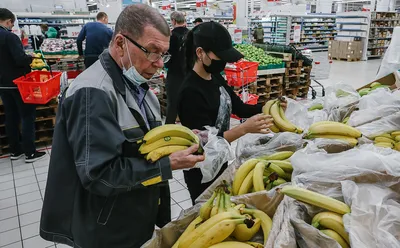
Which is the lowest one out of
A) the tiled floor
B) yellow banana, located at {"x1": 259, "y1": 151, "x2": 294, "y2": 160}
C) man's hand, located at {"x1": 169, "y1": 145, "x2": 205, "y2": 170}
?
the tiled floor

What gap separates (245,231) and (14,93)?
160 inches

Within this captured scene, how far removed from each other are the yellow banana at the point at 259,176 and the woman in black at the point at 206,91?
1.10 ft

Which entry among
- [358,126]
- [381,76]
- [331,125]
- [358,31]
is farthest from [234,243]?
[358,31]

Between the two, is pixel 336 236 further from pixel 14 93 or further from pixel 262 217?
pixel 14 93

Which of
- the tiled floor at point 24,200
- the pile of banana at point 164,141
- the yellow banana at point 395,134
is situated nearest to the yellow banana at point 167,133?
the pile of banana at point 164,141

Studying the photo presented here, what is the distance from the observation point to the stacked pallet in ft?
15.2

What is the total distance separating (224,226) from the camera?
1.01 metres

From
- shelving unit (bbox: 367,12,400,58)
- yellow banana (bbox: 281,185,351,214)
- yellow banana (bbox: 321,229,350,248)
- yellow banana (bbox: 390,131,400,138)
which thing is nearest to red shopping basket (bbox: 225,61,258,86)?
yellow banana (bbox: 390,131,400,138)

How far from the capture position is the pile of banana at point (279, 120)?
1950mm

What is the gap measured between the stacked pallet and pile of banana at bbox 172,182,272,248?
4289 mm

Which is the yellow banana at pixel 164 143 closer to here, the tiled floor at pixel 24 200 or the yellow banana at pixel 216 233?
the yellow banana at pixel 216 233

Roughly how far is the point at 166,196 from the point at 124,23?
0.86m

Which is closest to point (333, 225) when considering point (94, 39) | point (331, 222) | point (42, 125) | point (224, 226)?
point (331, 222)

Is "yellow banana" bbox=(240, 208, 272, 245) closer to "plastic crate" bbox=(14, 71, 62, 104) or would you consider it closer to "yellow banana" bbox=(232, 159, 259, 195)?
"yellow banana" bbox=(232, 159, 259, 195)
